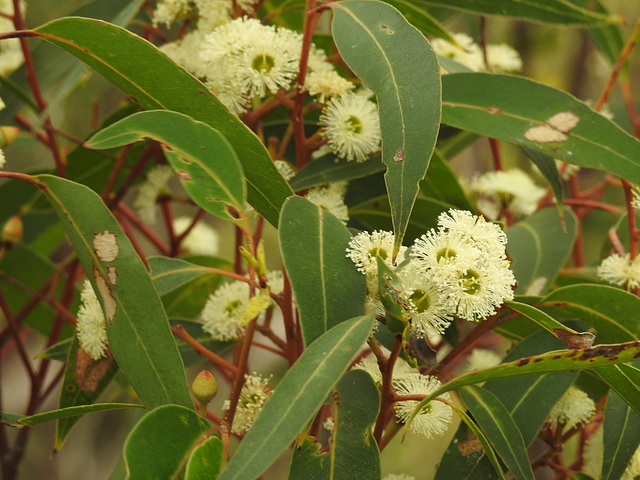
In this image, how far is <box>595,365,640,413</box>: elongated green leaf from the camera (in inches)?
20.2

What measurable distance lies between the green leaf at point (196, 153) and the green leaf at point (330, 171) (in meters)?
0.14

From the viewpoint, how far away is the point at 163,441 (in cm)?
48

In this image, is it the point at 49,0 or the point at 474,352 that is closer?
the point at 474,352

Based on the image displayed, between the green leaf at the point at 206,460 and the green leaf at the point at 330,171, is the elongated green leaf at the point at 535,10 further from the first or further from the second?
the green leaf at the point at 206,460

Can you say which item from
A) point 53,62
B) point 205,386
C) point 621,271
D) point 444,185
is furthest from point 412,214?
point 53,62

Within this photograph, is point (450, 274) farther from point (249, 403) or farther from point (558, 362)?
point (249, 403)

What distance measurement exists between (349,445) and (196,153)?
25 cm

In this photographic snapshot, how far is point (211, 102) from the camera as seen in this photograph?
55 centimetres

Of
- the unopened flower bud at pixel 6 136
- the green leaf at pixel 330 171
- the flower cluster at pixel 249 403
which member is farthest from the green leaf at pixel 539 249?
the unopened flower bud at pixel 6 136

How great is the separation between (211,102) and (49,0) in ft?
2.82

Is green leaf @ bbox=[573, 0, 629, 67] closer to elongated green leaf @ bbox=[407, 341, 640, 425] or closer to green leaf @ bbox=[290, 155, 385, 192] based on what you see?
green leaf @ bbox=[290, 155, 385, 192]

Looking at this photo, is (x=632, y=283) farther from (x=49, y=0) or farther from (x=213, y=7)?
(x=49, y=0)

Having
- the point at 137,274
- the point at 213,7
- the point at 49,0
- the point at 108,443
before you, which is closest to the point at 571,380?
the point at 137,274

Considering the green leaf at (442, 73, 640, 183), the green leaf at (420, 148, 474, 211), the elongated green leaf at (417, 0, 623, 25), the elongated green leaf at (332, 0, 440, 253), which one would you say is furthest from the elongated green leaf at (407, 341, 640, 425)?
the elongated green leaf at (417, 0, 623, 25)
